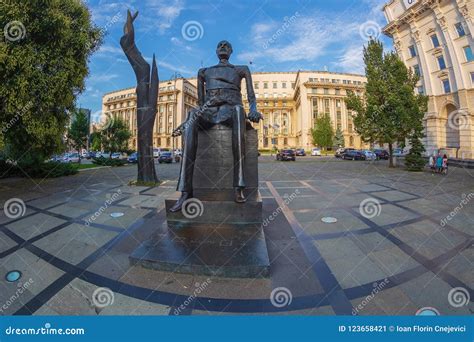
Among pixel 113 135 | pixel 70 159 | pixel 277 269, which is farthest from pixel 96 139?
pixel 277 269

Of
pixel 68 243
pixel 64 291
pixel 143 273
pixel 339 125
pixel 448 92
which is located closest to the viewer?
pixel 64 291

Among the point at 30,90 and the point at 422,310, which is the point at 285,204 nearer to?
the point at 422,310

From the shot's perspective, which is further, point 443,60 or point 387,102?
point 443,60

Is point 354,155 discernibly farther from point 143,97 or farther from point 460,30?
point 143,97

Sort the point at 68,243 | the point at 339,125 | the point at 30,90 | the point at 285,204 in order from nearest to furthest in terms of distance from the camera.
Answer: the point at 68,243
the point at 285,204
the point at 30,90
the point at 339,125

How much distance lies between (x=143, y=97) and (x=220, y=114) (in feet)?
27.0

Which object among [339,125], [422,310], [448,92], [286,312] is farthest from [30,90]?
[339,125]

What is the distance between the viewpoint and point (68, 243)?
3.93 m

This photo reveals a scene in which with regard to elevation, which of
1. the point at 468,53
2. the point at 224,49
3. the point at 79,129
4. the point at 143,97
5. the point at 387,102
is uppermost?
the point at 468,53

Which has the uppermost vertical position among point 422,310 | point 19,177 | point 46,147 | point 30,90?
point 30,90

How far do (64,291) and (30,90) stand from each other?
8.49 metres

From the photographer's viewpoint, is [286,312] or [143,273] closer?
[286,312]

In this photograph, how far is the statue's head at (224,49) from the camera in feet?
15.8

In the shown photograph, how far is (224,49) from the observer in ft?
15.9
